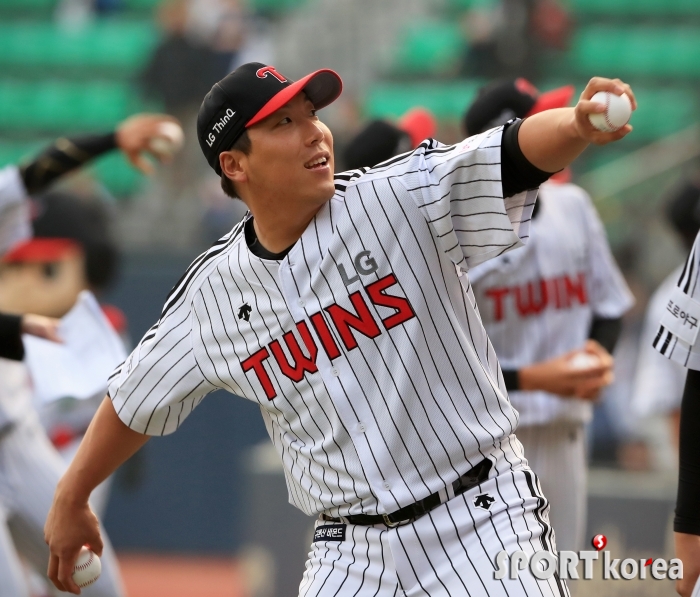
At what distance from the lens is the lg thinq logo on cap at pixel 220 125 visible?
2.81 meters

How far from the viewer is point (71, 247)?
5.50 meters

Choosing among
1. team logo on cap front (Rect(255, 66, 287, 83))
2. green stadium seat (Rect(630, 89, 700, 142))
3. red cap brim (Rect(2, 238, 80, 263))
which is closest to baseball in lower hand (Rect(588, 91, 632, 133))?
team logo on cap front (Rect(255, 66, 287, 83))

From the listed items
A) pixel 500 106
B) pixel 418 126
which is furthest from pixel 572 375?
pixel 418 126

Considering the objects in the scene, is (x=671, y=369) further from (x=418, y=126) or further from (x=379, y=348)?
(x=379, y=348)

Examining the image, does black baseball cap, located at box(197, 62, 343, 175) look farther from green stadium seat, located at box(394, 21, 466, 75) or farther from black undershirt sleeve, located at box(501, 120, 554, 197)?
green stadium seat, located at box(394, 21, 466, 75)

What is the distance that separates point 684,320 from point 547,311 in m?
1.59

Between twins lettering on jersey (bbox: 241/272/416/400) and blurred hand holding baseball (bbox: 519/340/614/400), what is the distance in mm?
1444

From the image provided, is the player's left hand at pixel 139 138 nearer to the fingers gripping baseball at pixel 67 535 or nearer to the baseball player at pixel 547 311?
the baseball player at pixel 547 311

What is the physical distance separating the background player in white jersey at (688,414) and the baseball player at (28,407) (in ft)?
7.37

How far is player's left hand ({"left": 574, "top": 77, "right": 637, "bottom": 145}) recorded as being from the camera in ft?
7.29

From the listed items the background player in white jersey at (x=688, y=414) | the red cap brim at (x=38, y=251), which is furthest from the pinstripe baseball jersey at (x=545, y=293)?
the red cap brim at (x=38, y=251)

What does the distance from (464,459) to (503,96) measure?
1891mm

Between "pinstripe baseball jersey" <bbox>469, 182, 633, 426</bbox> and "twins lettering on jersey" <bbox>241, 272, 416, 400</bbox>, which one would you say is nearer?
"twins lettering on jersey" <bbox>241, 272, 416, 400</bbox>

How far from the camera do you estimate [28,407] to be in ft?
15.0
